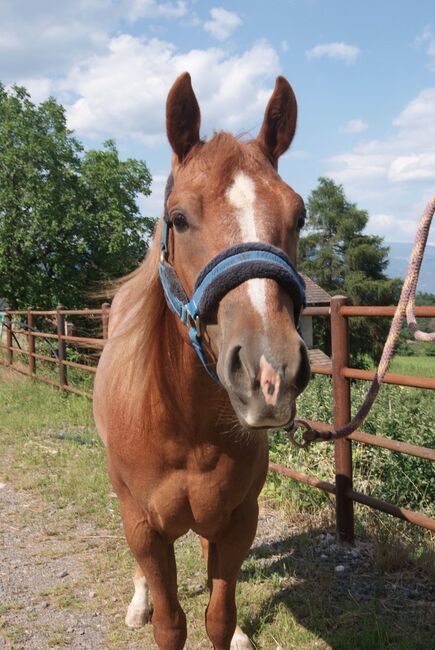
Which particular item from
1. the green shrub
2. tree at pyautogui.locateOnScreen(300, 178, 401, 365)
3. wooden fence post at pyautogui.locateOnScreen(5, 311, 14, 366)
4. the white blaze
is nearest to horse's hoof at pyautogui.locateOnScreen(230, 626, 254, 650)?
the green shrub

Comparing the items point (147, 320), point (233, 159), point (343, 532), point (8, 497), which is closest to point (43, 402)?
point (8, 497)

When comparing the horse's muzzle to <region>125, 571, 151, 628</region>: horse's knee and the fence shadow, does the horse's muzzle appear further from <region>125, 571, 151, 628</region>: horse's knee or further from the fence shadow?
<region>125, 571, 151, 628</region>: horse's knee

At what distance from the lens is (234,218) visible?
5.01 ft

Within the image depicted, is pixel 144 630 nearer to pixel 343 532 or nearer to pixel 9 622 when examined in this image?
pixel 9 622

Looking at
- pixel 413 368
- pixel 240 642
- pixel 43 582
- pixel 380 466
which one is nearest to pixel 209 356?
pixel 240 642

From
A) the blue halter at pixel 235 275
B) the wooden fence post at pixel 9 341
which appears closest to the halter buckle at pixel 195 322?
the blue halter at pixel 235 275

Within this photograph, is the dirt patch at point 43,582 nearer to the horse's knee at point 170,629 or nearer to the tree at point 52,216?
the horse's knee at point 170,629

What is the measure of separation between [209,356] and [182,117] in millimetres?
791

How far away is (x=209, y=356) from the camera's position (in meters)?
1.72

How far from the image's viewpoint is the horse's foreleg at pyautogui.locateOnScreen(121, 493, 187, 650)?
2.29 metres

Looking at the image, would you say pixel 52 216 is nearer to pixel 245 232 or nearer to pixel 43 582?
pixel 43 582

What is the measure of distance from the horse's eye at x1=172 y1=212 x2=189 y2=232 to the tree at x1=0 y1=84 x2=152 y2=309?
1754 centimetres

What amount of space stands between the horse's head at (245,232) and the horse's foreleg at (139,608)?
195cm

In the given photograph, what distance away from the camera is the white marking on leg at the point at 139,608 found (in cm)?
292
